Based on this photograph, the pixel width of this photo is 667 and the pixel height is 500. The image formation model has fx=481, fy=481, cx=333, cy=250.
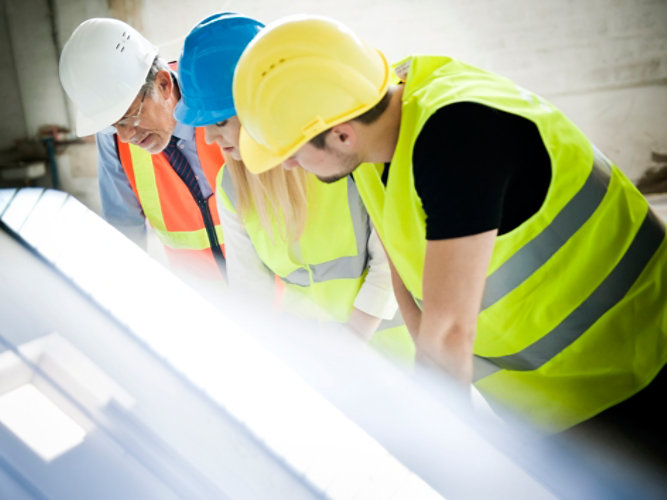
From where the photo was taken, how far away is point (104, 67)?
173 centimetres

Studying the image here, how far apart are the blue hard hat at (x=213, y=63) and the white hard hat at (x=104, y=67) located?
16.3 inches

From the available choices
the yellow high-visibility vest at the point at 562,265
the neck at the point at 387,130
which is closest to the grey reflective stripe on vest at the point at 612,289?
the yellow high-visibility vest at the point at 562,265

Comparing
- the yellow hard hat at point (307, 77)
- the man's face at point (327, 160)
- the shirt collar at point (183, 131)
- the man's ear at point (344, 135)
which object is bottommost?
the shirt collar at point (183, 131)

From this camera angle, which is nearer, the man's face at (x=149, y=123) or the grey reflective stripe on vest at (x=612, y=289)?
the grey reflective stripe on vest at (x=612, y=289)

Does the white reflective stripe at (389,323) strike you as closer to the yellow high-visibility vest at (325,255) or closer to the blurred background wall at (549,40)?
the yellow high-visibility vest at (325,255)

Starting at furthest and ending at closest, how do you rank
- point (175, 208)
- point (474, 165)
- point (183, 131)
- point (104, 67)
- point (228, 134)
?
point (175, 208) < point (183, 131) < point (104, 67) < point (228, 134) < point (474, 165)

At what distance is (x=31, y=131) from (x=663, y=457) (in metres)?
4.94

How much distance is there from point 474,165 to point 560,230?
24 centimetres

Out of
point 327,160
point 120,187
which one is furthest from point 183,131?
point 327,160

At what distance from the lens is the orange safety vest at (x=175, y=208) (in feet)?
6.49

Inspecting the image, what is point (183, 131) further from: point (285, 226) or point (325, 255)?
point (325, 255)

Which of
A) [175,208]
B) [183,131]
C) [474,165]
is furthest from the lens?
[175,208]

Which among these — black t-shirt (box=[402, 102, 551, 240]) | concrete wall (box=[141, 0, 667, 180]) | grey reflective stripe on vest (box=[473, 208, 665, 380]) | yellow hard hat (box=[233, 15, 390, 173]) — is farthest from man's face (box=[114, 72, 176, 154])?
concrete wall (box=[141, 0, 667, 180])

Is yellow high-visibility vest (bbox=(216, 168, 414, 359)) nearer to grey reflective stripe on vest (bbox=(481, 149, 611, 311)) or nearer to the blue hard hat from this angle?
the blue hard hat
